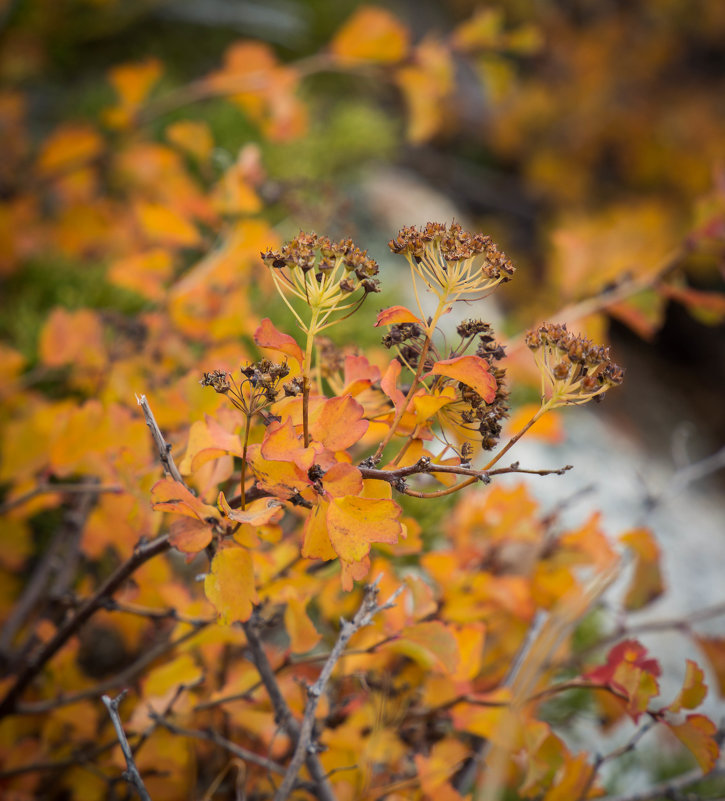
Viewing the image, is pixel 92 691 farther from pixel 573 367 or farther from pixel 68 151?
pixel 68 151

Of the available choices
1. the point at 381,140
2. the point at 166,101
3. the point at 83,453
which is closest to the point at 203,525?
the point at 83,453

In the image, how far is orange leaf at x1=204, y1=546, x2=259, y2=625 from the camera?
29cm

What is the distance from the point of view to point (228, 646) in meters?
0.50

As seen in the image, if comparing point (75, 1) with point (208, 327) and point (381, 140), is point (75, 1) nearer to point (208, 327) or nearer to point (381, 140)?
point (381, 140)

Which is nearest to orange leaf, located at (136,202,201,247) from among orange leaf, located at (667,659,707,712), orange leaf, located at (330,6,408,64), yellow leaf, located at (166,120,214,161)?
yellow leaf, located at (166,120,214,161)

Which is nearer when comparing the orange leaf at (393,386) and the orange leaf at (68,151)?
the orange leaf at (393,386)

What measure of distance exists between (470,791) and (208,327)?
46cm

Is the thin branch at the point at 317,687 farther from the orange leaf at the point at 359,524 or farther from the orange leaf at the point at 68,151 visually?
the orange leaf at the point at 68,151

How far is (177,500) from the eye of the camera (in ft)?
0.97

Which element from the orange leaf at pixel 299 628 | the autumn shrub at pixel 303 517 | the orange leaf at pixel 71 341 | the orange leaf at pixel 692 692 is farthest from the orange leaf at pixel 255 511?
the orange leaf at pixel 71 341

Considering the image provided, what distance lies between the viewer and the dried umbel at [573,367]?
274mm

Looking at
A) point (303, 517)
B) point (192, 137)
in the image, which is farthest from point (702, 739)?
point (192, 137)

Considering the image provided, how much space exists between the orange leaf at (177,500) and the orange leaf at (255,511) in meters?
0.02

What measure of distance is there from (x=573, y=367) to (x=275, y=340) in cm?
13
